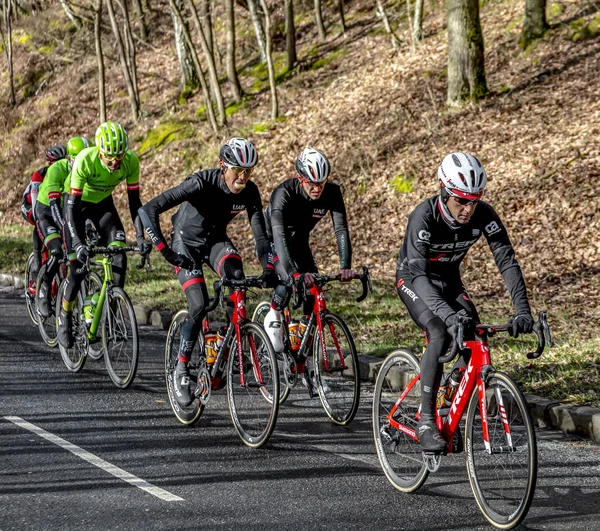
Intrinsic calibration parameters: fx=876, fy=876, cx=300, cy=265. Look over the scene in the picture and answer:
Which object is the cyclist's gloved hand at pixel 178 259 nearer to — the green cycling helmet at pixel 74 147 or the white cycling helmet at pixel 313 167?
the white cycling helmet at pixel 313 167

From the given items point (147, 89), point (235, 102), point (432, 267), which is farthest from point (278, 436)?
point (147, 89)

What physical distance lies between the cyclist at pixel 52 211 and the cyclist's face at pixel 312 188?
358cm

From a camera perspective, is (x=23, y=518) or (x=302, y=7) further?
(x=302, y=7)

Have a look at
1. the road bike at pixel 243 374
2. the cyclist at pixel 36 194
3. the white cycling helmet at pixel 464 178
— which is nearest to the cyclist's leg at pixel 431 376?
the white cycling helmet at pixel 464 178

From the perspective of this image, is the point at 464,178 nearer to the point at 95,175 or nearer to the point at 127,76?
the point at 95,175

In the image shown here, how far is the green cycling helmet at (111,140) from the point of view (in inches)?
350

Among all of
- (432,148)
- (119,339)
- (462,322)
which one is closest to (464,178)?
(462,322)

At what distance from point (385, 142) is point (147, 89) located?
1737 centimetres

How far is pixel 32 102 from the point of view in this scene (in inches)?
1560

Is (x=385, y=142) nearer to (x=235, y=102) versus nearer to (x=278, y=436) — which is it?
(x=235, y=102)

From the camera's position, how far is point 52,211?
34.0 feet

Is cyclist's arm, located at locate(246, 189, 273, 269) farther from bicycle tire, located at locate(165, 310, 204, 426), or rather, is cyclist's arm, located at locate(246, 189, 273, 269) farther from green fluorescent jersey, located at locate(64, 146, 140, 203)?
green fluorescent jersey, located at locate(64, 146, 140, 203)

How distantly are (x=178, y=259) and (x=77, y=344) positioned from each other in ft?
9.64

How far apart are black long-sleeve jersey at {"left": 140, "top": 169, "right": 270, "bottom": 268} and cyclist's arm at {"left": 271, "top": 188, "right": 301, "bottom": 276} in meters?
0.11
